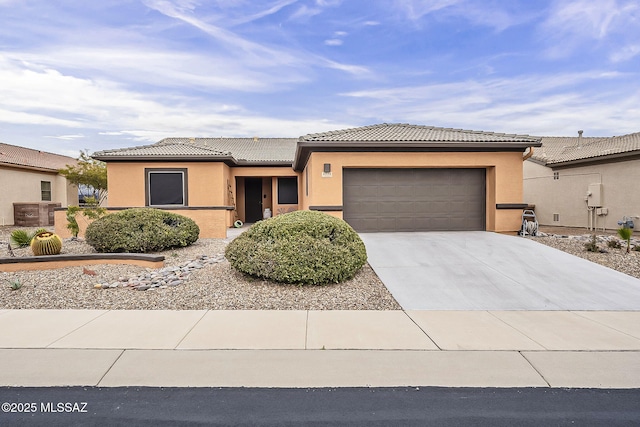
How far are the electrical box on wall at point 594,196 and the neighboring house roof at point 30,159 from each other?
95.3 ft

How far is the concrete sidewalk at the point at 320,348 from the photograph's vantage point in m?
3.60

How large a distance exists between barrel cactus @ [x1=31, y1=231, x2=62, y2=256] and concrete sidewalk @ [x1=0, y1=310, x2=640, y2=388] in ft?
13.0

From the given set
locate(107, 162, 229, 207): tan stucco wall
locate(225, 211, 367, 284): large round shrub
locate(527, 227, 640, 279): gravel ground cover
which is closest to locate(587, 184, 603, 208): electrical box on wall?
locate(527, 227, 640, 279): gravel ground cover

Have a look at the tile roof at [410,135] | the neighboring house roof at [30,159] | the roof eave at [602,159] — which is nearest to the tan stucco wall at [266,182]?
the tile roof at [410,135]

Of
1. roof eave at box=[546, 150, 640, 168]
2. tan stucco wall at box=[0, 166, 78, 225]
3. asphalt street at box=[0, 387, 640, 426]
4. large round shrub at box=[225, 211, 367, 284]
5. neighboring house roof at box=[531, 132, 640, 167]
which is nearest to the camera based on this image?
asphalt street at box=[0, 387, 640, 426]

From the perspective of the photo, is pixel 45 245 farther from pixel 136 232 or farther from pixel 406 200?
pixel 406 200

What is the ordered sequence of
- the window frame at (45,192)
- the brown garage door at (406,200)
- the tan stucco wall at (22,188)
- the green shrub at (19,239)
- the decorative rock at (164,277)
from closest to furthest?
the decorative rock at (164,277), the green shrub at (19,239), the brown garage door at (406,200), the tan stucco wall at (22,188), the window frame at (45,192)

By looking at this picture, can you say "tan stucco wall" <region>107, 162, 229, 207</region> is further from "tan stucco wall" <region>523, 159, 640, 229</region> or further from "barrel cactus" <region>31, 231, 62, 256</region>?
"tan stucco wall" <region>523, 159, 640, 229</region>

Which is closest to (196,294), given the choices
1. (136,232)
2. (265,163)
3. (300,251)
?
(300,251)

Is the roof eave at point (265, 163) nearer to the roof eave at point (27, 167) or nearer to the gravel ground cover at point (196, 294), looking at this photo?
the gravel ground cover at point (196, 294)

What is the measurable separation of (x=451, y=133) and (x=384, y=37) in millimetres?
4403

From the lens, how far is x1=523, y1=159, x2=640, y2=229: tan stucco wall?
13767mm

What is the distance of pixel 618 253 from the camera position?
9.20 m

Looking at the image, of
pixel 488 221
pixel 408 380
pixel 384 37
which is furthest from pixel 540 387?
pixel 384 37
